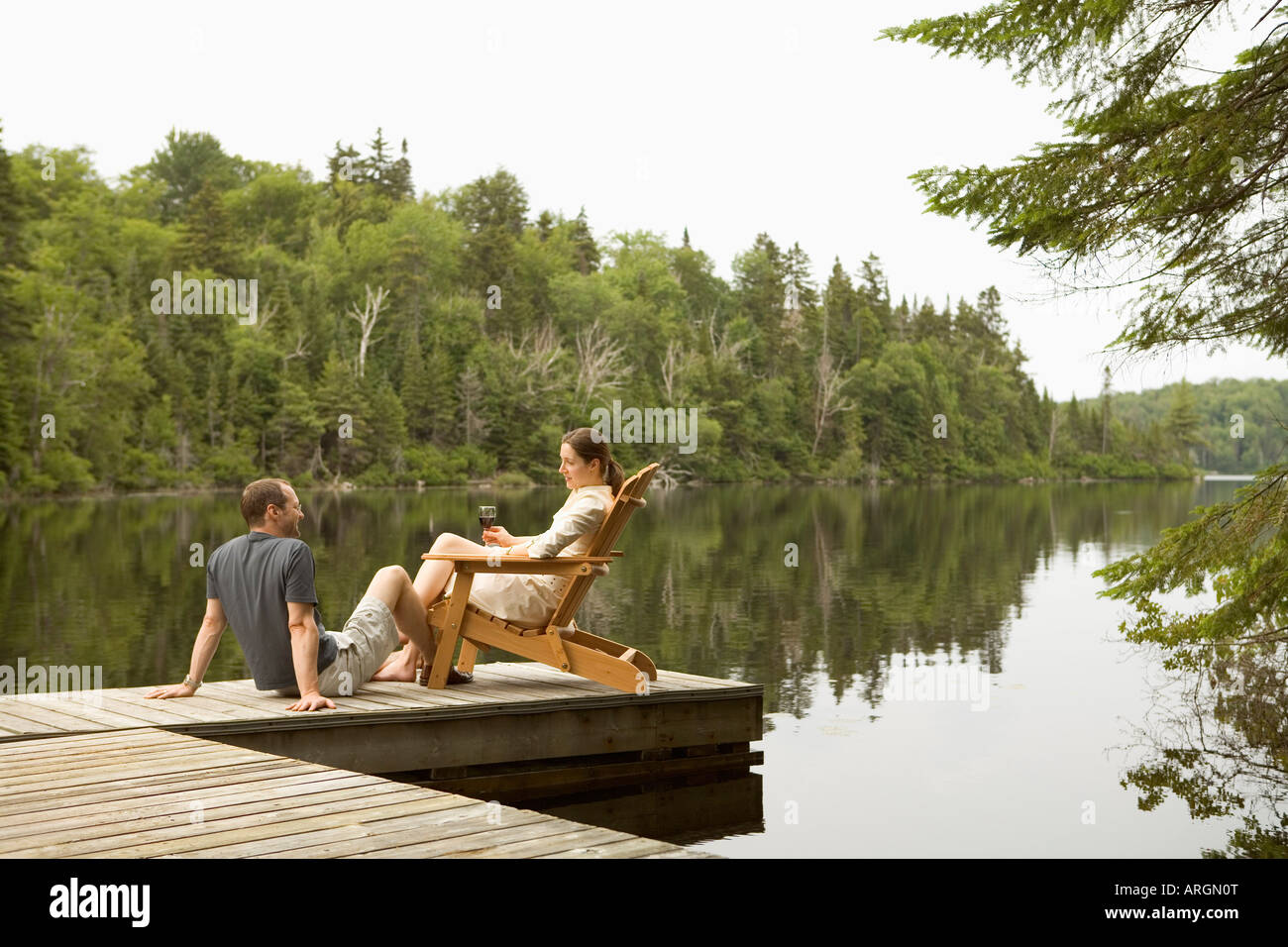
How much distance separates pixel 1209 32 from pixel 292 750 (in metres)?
6.49

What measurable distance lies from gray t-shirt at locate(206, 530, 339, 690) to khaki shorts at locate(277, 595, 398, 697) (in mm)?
322

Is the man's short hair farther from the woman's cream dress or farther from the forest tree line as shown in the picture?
the forest tree line

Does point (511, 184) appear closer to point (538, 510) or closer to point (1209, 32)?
point (538, 510)

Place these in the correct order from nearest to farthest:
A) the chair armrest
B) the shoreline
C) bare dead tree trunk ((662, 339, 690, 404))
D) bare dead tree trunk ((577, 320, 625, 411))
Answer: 1. the chair armrest
2. the shoreline
3. bare dead tree trunk ((577, 320, 625, 411))
4. bare dead tree trunk ((662, 339, 690, 404))

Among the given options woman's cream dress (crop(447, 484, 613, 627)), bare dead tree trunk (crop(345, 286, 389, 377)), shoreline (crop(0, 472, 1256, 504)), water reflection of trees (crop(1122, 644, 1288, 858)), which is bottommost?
water reflection of trees (crop(1122, 644, 1288, 858))

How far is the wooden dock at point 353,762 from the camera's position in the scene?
426 cm

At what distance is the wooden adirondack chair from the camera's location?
7.23 m

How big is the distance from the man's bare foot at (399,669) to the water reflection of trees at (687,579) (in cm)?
424

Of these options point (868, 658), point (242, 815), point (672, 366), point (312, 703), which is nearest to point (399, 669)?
point (312, 703)

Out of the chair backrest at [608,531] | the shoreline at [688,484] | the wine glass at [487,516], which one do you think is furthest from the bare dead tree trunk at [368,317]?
the chair backrest at [608,531]

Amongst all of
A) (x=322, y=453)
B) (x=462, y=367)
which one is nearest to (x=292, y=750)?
(x=322, y=453)

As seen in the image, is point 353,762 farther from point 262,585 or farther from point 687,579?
point 687,579

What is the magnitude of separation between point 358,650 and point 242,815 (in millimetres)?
2539

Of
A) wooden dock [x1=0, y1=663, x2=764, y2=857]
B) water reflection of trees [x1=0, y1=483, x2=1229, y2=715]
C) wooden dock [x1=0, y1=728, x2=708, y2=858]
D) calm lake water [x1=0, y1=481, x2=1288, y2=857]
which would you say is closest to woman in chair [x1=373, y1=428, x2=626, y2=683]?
wooden dock [x1=0, y1=663, x2=764, y2=857]
